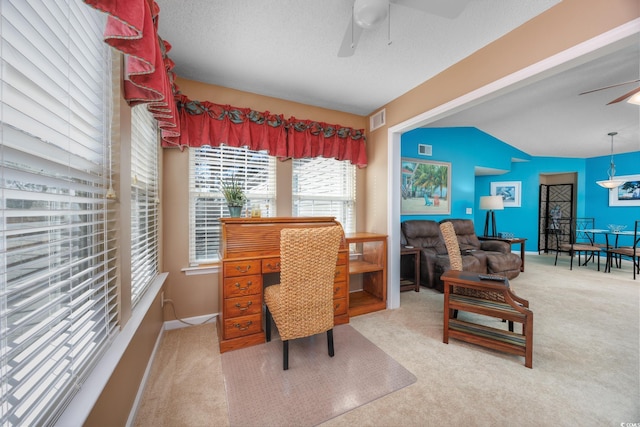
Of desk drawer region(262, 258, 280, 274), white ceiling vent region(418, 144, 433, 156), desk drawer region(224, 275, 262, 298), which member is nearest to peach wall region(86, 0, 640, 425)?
desk drawer region(224, 275, 262, 298)

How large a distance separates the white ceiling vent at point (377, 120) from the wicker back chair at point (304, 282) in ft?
6.56

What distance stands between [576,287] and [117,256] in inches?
231

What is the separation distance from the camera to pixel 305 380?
5.70 feet

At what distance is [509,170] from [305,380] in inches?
276

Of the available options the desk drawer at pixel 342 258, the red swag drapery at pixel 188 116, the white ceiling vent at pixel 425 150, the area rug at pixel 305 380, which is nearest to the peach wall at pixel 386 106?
the red swag drapery at pixel 188 116

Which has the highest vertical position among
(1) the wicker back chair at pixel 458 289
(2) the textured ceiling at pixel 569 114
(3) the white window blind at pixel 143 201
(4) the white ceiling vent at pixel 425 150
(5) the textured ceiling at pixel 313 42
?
(2) the textured ceiling at pixel 569 114

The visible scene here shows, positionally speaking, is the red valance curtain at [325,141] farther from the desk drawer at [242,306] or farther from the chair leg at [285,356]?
the chair leg at [285,356]

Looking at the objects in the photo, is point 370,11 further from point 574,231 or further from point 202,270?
point 574,231

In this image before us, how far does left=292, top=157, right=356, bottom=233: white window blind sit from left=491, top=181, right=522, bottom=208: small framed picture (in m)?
5.78

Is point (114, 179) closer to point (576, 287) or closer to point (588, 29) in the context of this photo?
point (588, 29)

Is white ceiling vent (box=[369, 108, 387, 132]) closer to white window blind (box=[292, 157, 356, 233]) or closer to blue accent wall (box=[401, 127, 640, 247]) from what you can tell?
white window blind (box=[292, 157, 356, 233])

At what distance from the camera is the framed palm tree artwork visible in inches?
169

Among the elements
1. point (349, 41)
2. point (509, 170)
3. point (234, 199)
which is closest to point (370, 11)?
point (349, 41)

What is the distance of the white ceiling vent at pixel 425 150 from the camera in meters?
4.39
